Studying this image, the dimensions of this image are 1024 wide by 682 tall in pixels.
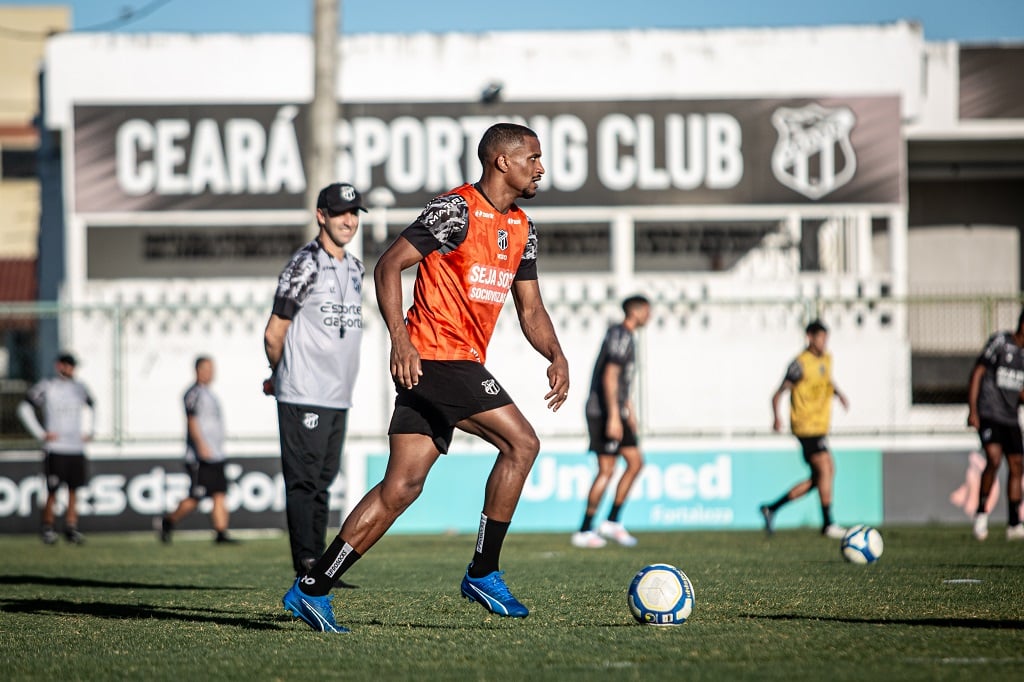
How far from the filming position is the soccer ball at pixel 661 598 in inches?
274

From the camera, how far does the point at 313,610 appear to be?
22.4ft

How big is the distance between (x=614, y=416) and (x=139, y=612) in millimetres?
6878

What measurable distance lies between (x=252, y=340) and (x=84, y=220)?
4.56 metres

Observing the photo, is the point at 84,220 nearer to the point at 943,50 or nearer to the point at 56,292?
the point at 56,292

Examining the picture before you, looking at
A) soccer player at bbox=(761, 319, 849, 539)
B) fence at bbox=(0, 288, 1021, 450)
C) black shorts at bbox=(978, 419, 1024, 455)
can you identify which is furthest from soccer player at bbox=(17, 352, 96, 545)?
black shorts at bbox=(978, 419, 1024, 455)

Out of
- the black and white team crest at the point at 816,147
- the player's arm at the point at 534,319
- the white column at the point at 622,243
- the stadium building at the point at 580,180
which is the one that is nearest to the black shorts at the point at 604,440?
the stadium building at the point at 580,180

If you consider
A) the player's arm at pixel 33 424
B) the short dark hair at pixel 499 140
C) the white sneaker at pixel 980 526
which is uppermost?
the short dark hair at pixel 499 140

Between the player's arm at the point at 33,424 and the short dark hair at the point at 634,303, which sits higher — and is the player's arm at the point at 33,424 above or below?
below

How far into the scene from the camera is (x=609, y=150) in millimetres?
24312

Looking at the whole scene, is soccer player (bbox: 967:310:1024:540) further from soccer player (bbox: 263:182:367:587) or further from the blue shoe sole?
the blue shoe sole

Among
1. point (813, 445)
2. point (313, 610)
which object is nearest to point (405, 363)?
point (313, 610)

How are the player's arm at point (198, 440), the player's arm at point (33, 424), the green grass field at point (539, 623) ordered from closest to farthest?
the green grass field at point (539, 623) < the player's arm at point (198, 440) < the player's arm at point (33, 424)

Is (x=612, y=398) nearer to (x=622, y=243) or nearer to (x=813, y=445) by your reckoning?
(x=813, y=445)

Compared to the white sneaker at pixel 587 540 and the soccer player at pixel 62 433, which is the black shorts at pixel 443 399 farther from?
the soccer player at pixel 62 433
